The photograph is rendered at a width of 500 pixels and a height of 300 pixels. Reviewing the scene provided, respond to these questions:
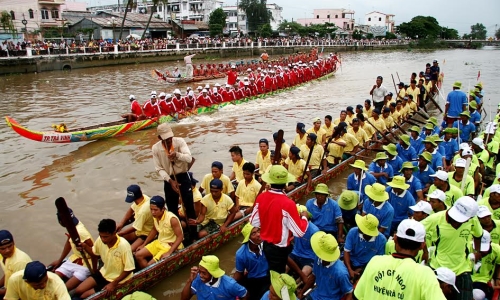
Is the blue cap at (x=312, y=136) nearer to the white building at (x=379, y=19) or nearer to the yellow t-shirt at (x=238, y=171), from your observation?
the yellow t-shirt at (x=238, y=171)

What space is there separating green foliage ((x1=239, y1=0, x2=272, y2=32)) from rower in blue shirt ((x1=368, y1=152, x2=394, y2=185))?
6620 centimetres

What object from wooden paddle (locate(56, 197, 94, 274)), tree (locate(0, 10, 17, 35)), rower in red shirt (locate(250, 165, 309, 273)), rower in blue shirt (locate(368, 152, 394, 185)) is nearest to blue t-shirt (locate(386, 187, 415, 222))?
rower in blue shirt (locate(368, 152, 394, 185))

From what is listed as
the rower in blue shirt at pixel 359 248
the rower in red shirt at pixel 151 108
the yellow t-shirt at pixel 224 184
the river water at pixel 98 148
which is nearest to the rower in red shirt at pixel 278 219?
the rower in blue shirt at pixel 359 248

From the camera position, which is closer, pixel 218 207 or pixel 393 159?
pixel 218 207

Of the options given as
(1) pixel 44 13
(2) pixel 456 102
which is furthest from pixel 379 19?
(2) pixel 456 102

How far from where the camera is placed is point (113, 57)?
1396 inches

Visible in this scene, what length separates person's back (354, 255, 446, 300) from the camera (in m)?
2.42

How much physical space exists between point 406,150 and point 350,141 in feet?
4.96

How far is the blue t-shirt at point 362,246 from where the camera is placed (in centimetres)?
457

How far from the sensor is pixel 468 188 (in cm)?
581

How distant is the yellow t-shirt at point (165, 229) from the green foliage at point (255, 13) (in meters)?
68.3

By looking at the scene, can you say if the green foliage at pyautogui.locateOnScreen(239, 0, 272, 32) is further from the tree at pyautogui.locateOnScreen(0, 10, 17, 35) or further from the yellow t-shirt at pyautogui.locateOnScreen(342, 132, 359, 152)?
the yellow t-shirt at pyautogui.locateOnScreen(342, 132, 359, 152)

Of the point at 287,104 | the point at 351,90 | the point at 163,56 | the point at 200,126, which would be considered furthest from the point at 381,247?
the point at 163,56

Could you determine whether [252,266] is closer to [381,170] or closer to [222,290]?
[222,290]
